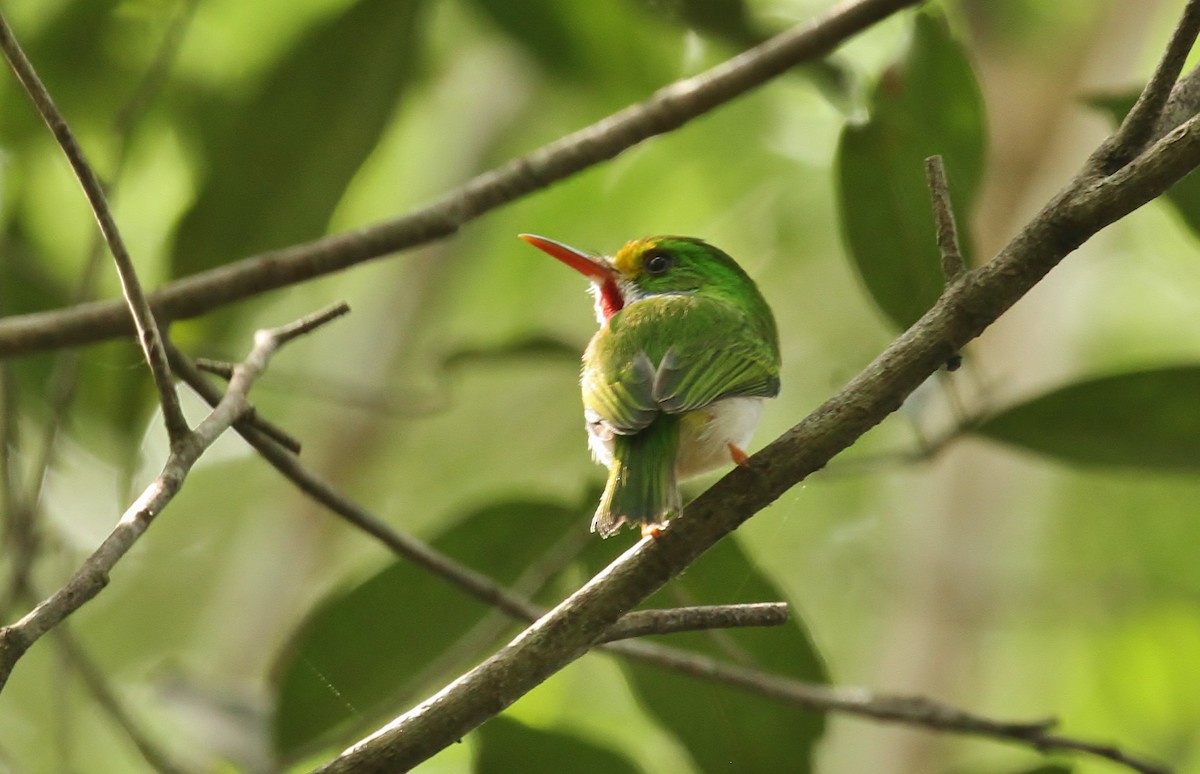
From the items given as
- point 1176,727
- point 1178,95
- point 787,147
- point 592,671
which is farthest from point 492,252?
point 1178,95

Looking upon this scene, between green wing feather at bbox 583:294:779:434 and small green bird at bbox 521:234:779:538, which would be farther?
green wing feather at bbox 583:294:779:434

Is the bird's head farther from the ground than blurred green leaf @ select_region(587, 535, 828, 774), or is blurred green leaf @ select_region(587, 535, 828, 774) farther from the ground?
the bird's head

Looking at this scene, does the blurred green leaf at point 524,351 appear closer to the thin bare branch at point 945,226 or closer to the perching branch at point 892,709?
the perching branch at point 892,709

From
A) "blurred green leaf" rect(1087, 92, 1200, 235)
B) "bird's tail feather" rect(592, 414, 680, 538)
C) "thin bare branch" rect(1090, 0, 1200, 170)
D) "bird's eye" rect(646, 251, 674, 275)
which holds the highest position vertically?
"bird's eye" rect(646, 251, 674, 275)

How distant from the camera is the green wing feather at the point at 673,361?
2264mm

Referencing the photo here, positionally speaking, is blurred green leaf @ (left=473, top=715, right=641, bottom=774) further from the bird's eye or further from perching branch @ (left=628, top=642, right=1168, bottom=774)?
the bird's eye

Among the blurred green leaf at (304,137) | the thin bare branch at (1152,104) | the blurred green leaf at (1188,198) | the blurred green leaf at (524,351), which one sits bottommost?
the thin bare branch at (1152,104)

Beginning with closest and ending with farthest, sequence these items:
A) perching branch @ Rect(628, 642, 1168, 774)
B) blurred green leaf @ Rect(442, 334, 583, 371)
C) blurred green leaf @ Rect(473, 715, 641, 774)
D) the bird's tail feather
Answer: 1. the bird's tail feather
2. perching branch @ Rect(628, 642, 1168, 774)
3. blurred green leaf @ Rect(473, 715, 641, 774)
4. blurred green leaf @ Rect(442, 334, 583, 371)

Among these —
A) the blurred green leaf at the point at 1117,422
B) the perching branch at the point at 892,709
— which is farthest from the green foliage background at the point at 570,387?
the perching branch at the point at 892,709

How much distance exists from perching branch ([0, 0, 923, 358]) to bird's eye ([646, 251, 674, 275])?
30 cm

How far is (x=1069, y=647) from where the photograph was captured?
7.39m

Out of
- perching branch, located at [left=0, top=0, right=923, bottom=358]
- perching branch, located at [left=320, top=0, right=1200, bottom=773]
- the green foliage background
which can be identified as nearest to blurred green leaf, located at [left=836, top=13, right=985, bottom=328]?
the green foliage background

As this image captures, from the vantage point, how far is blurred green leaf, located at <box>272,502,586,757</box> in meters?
2.89

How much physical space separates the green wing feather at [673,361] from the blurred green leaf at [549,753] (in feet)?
2.23
